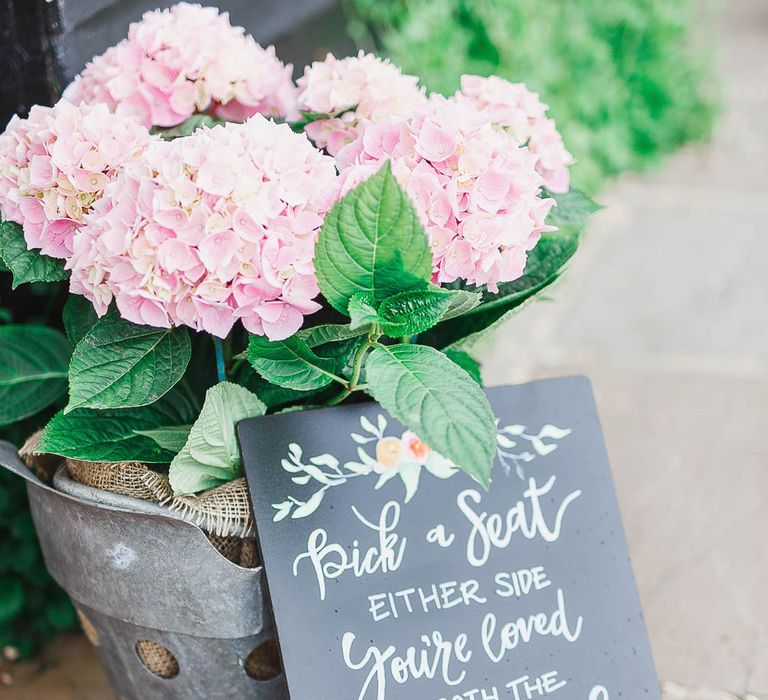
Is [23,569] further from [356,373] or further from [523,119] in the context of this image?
[523,119]

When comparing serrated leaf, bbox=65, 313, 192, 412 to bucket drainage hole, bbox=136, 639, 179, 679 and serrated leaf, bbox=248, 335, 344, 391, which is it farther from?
bucket drainage hole, bbox=136, 639, 179, 679

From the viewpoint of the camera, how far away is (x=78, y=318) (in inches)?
46.3

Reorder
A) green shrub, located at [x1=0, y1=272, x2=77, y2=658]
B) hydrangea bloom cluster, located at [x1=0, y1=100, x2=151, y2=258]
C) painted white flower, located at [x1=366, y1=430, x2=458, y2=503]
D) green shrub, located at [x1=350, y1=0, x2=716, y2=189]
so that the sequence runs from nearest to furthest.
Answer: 1. hydrangea bloom cluster, located at [x1=0, y1=100, x2=151, y2=258]
2. painted white flower, located at [x1=366, y1=430, x2=458, y2=503]
3. green shrub, located at [x1=0, y1=272, x2=77, y2=658]
4. green shrub, located at [x1=350, y1=0, x2=716, y2=189]

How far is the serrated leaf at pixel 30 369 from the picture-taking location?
1.28 metres

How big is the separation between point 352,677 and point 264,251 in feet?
1.71

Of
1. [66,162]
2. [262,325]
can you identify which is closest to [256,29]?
[66,162]

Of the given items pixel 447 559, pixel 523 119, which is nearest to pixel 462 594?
pixel 447 559

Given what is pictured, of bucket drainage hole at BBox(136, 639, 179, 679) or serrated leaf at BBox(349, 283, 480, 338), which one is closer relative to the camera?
serrated leaf at BBox(349, 283, 480, 338)

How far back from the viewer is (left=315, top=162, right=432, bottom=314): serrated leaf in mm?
943

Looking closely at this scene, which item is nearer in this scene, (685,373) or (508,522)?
(508,522)

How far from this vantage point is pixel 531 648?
118cm

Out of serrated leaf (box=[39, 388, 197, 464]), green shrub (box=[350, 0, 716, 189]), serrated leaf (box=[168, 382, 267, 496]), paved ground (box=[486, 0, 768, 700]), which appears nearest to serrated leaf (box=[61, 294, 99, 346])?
Answer: serrated leaf (box=[39, 388, 197, 464])

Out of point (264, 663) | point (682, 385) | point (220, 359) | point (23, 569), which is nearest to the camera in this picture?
point (220, 359)

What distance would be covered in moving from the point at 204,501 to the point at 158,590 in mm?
121
